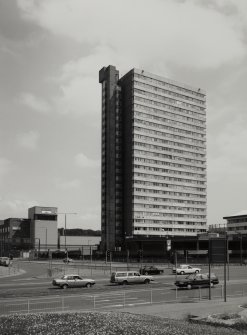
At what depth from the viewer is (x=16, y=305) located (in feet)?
106

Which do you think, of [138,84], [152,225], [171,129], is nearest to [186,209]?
[152,225]

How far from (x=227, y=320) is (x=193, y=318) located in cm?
203

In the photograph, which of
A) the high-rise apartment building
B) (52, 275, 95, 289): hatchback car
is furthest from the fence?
the high-rise apartment building

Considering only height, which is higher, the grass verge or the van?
the grass verge

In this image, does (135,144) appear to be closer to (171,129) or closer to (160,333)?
(171,129)

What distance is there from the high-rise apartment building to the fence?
414 feet

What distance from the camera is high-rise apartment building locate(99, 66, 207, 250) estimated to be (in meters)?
171

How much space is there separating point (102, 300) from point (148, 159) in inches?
5496

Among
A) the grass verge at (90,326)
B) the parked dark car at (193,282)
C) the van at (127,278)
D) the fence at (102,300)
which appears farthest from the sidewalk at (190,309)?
the van at (127,278)

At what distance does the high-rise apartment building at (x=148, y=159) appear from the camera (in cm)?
17088

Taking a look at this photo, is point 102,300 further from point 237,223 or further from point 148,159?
point 237,223

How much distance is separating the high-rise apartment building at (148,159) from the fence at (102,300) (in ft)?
414

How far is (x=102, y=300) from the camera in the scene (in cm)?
3597

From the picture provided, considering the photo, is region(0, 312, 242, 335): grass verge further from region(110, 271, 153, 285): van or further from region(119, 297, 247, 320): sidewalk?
region(110, 271, 153, 285): van
